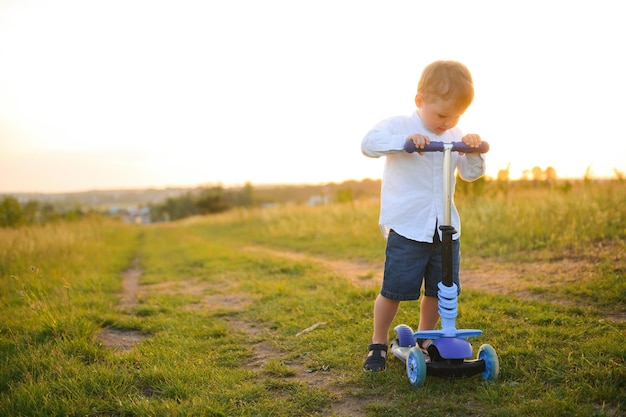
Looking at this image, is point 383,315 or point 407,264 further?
point 383,315

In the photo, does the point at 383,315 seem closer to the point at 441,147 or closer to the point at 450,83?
the point at 441,147

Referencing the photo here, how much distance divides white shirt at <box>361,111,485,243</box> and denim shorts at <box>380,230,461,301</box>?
0.07m

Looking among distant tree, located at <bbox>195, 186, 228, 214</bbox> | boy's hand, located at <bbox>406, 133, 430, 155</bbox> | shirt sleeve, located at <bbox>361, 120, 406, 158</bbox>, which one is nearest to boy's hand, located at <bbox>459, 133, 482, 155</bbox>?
boy's hand, located at <bbox>406, 133, 430, 155</bbox>

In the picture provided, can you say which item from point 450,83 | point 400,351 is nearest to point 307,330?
point 400,351

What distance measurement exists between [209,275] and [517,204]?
5871 mm

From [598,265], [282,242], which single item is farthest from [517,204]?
[282,242]

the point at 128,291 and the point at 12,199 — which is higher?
the point at 12,199

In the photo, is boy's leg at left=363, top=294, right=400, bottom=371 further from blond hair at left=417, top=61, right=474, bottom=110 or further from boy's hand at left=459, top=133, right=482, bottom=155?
blond hair at left=417, top=61, right=474, bottom=110

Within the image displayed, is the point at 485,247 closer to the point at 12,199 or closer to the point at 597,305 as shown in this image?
the point at 597,305

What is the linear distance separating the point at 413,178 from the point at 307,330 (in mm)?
1728

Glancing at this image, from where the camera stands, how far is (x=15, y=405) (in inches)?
101

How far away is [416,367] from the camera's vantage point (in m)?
2.60

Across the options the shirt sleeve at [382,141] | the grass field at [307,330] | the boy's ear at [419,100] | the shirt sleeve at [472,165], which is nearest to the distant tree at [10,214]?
the grass field at [307,330]

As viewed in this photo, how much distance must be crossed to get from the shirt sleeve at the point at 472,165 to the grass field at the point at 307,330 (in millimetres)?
1230
